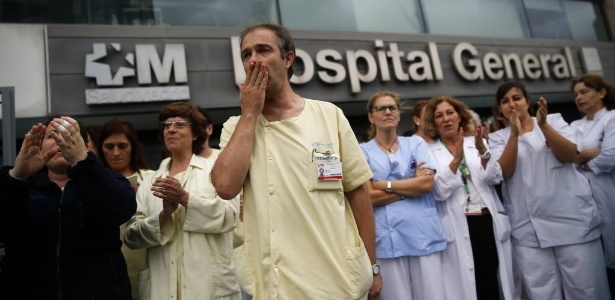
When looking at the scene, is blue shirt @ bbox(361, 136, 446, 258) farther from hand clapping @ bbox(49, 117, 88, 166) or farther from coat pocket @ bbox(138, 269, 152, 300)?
hand clapping @ bbox(49, 117, 88, 166)

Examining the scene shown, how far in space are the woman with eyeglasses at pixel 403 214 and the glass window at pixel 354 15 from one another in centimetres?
556

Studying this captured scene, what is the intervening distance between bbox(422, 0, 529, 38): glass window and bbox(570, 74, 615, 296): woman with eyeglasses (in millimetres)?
6037

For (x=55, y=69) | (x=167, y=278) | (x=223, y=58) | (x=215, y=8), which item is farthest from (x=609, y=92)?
(x=55, y=69)

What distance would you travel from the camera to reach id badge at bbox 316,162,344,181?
1492mm

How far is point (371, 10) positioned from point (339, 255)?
8.18 metres

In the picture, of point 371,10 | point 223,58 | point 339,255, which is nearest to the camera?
point 339,255

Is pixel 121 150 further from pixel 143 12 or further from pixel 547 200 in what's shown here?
pixel 143 12

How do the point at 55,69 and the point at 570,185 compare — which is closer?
the point at 570,185

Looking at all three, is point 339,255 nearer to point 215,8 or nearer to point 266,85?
point 266,85

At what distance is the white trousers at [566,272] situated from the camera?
295cm

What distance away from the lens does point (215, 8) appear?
25.1ft

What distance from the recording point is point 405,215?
2.79 m

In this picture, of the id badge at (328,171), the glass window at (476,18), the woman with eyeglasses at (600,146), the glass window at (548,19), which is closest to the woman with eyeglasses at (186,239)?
the id badge at (328,171)

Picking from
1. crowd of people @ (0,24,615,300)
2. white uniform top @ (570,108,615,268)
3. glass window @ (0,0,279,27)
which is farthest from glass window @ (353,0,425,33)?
white uniform top @ (570,108,615,268)
